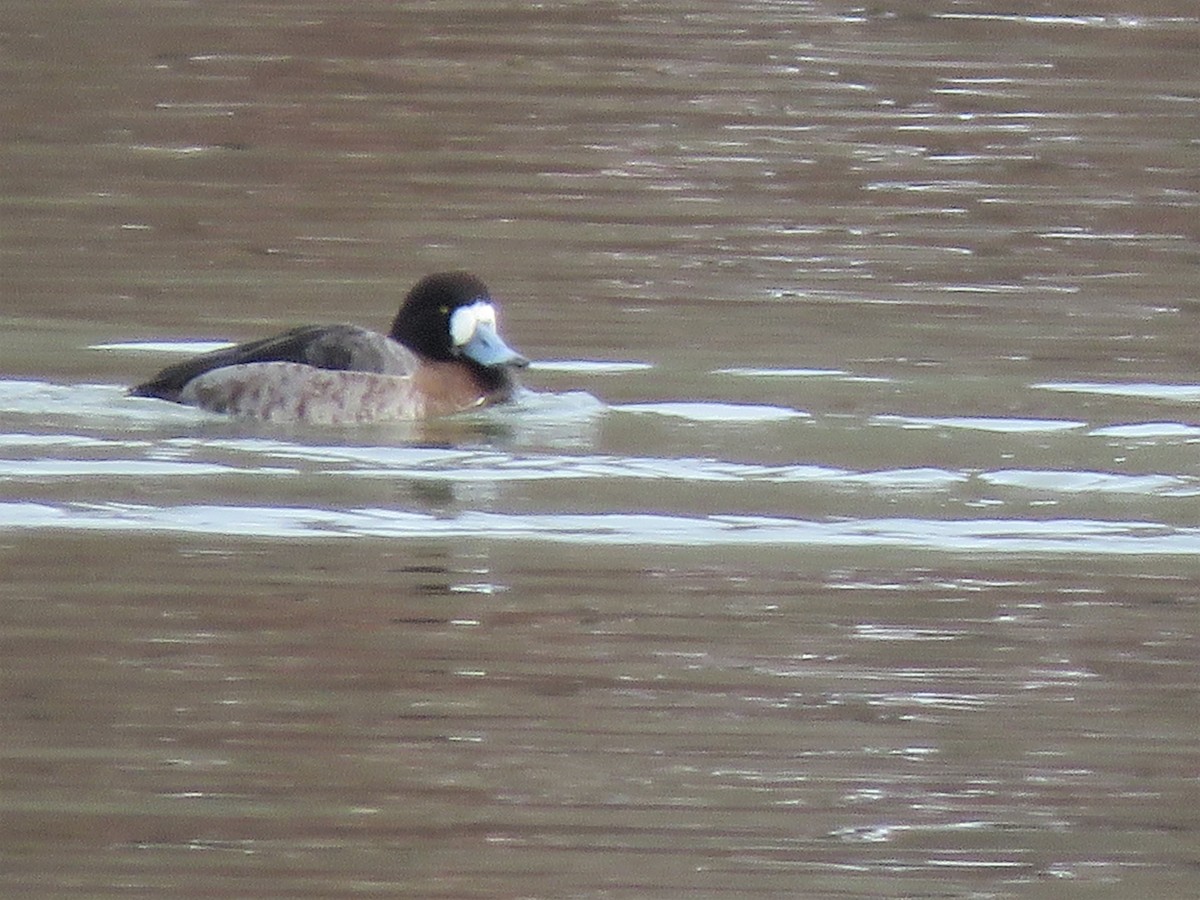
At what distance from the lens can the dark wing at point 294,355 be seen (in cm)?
1228

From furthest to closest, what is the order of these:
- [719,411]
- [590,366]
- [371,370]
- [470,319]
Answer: [590,366] < [470,319] < [371,370] < [719,411]

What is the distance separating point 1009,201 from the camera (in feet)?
54.2

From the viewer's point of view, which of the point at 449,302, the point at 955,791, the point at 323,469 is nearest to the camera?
the point at 955,791

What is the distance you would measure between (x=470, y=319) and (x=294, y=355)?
0.90m

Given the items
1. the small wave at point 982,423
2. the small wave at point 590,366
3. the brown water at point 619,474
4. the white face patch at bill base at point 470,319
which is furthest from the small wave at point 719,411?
the white face patch at bill base at point 470,319

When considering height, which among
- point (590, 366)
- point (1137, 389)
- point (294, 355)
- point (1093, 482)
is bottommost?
point (1093, 482)

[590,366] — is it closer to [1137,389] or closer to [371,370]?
[371,370]

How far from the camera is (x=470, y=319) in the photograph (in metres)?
12.9

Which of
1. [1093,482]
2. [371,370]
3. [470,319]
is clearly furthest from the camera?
[470,319]

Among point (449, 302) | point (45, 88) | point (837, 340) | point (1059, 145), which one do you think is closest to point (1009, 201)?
point (1059, 145)

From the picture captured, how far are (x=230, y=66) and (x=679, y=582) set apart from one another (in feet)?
35.7

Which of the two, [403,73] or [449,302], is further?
[403,73]

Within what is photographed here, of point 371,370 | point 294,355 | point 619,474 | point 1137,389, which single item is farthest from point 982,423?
point 294,355

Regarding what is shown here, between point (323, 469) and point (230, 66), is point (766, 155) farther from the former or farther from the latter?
point (323, 469)
